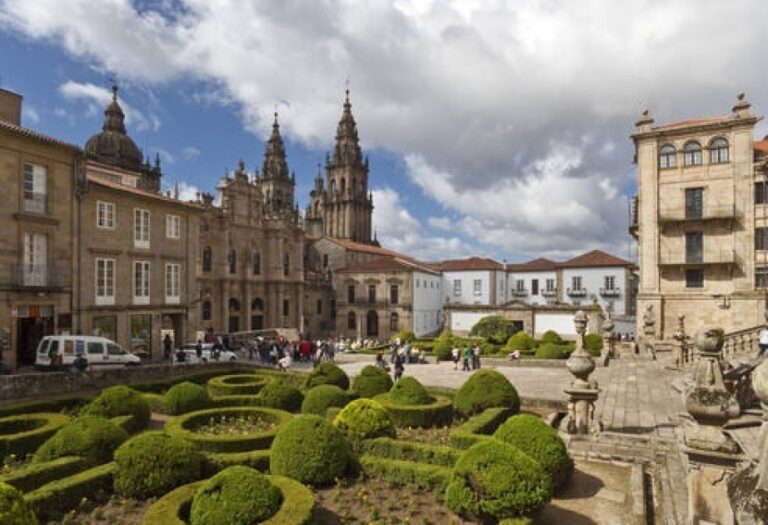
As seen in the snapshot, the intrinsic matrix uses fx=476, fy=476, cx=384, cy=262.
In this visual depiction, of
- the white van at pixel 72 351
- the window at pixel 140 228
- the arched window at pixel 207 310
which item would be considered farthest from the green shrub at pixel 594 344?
the arched window at pixel 207 310

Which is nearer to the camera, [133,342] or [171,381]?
[171,381]

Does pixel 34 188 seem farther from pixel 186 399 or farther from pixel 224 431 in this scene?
pixel 224 431

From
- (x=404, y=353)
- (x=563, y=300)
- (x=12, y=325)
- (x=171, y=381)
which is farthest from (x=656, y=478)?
(x=563, y=300)

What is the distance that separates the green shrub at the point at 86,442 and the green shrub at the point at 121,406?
8.58 ft

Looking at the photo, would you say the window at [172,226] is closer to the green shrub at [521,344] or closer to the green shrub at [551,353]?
the green shrub at [521,344]

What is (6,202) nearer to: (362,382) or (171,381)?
(171,381)

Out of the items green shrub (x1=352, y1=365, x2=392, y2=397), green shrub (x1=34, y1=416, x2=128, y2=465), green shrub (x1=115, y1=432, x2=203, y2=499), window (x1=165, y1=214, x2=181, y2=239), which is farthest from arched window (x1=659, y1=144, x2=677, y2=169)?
green shrub (x1=34, y1=416, x2=128, y2=465)

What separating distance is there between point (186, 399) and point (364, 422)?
6.83 metres

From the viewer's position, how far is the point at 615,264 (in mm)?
50062

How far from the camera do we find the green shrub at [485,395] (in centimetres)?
1371

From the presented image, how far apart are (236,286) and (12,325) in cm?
2730

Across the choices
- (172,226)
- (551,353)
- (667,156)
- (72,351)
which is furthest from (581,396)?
(667,156)

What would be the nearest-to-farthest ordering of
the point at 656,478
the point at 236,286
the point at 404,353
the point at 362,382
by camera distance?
the point at 656,478
the point at 362,382
the point at 404,353
the point at 236,286

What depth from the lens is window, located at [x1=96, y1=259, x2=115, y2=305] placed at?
79.0ft
